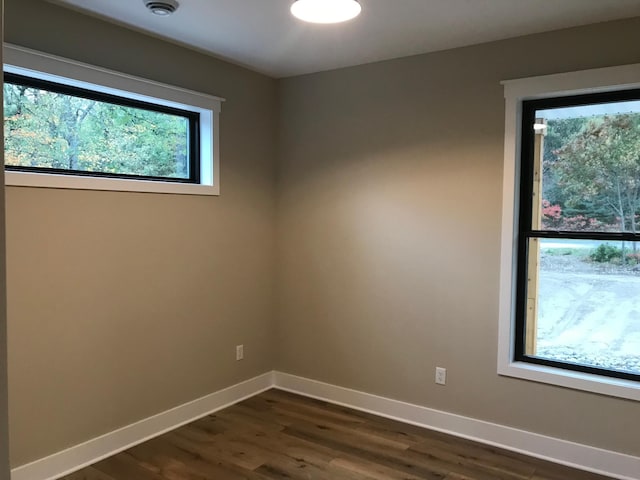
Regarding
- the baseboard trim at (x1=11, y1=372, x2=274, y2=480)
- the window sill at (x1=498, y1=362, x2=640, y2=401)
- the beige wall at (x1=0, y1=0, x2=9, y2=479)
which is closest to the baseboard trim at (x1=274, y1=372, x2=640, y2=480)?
the window sill at (x1=498, y1=362, x2=640, y2=401)

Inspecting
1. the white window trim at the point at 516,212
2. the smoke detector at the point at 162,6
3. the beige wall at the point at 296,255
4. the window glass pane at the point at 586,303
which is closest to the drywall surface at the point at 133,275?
the beige wall at the point at 296,255

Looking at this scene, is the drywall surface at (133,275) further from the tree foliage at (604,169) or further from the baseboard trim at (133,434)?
the tree foliage at (604,169)

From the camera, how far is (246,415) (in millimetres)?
3562

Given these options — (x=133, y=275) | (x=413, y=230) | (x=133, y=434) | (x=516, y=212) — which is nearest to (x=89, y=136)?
(x=133, y=275)

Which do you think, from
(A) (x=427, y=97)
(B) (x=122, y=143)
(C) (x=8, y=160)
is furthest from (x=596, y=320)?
(C) (x=8, y=160)

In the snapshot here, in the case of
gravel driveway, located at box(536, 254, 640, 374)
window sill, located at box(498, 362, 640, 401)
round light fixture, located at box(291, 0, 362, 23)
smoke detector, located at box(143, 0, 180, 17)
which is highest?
smoke detector, located at box(143, 0, 180, 17)

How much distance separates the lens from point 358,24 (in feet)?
9.22

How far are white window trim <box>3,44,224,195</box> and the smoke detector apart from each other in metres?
0.48

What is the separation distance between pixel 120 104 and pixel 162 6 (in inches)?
29.0

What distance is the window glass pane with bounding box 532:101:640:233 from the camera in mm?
2789

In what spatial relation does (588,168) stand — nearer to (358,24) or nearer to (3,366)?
(358,24)

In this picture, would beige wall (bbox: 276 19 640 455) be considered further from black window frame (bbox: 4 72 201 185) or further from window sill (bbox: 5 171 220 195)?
window sill (bbox: 5 171 220 195)

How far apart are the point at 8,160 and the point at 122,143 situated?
66cm

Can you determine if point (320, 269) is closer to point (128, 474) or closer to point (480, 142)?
point (480, 142)
